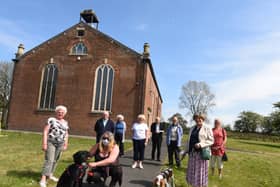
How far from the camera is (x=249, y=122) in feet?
265

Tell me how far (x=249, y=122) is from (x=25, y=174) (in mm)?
84931

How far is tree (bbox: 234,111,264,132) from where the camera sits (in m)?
79.4

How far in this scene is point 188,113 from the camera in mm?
57844

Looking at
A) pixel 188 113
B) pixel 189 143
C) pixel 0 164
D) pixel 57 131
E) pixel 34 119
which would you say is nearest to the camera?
pixel 57 131

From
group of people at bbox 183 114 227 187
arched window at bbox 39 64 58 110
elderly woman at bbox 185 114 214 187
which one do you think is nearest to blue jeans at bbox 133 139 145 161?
group of people at bbox 183 114 227 187

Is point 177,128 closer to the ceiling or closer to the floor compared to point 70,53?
closer to the floor

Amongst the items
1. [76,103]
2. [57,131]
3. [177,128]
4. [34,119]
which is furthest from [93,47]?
[57,131]

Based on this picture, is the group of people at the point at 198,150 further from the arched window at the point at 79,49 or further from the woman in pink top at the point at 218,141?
the arched window at the point at 79,49

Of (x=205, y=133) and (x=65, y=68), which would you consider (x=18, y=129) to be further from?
(x=205, y=133)

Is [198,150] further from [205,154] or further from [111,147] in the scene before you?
[111,147]

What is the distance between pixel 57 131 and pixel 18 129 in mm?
18129

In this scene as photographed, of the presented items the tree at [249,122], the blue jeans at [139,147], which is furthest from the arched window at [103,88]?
the tree at [249,122]

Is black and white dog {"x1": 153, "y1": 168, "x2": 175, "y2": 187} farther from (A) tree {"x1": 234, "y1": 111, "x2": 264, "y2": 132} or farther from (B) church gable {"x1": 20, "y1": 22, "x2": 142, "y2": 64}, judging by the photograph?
(A) tree {"x1": 234, "y1": 111, "x2": 264, "y2": 132}

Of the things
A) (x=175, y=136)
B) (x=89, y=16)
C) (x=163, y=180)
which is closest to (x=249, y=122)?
(x=89, y=16)
